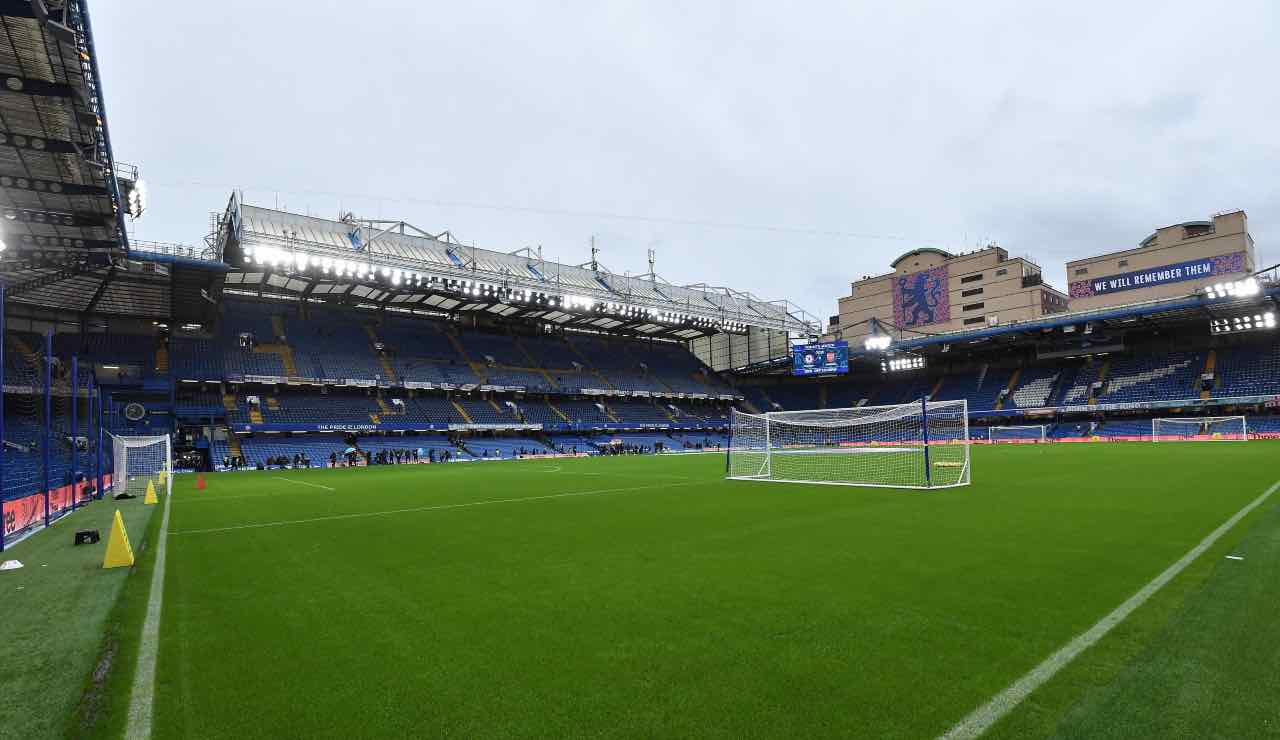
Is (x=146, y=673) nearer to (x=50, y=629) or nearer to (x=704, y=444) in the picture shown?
(x=50, y=629)

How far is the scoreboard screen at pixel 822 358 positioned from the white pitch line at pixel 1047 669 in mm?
39659

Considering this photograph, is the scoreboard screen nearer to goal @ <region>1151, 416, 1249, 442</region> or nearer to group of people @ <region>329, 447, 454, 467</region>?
goal @ <region>1151, 416, 1249, 442</region>

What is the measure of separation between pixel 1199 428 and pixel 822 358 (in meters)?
25.1

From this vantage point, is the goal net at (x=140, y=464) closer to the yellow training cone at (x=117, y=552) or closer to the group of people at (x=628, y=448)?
the yellow training cone at (x=117, y=552)

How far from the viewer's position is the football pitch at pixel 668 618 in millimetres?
3221

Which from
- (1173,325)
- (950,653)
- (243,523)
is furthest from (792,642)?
(1173,325)

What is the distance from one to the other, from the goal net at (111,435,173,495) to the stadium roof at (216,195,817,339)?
35.9 feet

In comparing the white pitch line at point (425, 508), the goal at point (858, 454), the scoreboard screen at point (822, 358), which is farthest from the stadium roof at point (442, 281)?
the white pitch line at point (425, 508)

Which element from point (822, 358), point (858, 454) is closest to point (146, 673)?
point (858, 454)

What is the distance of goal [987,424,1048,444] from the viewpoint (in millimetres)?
47191

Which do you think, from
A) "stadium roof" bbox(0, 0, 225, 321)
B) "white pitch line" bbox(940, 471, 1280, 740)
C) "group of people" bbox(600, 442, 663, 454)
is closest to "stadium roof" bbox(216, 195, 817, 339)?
"stadium roof" bbox(0, 0, 225, 321)

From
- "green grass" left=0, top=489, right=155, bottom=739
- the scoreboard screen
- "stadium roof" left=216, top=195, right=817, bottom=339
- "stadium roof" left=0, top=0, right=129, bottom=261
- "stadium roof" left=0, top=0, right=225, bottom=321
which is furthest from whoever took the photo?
the scoreboard screen

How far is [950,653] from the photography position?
12.8 feet

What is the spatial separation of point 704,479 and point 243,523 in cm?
1248
